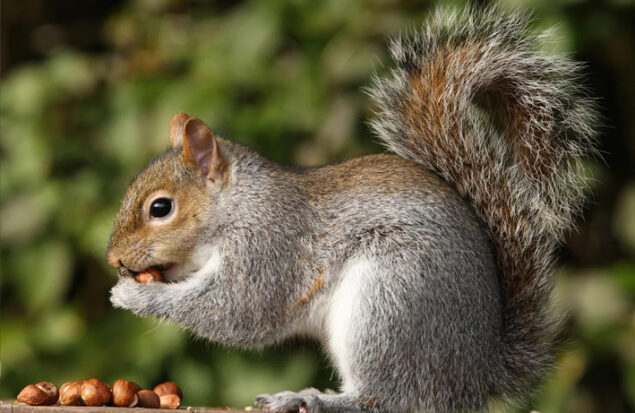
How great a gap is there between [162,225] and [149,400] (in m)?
0.32

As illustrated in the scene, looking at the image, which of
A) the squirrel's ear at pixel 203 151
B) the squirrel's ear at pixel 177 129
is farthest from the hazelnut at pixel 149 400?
the squirrel's ear at pixel 177 129

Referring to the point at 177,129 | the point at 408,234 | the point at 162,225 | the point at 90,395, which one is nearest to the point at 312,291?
the point at 408,234

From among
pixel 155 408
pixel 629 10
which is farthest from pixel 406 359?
pixel 629 10

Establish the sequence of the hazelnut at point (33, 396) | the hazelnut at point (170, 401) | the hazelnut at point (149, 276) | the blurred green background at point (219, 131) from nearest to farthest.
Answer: the hazelnut at point (33, 396) → the hazelnut at point (170, 401) → the hazelnut at point (149, 276) → the blurred green background at point (219, 131)

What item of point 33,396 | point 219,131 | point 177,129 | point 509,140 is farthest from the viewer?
point 219,131

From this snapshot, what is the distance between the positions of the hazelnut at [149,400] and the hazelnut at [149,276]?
0.22m

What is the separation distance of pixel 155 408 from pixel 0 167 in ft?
4.86

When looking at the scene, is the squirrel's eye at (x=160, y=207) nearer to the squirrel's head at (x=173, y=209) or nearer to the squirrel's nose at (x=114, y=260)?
the squirrel's head at (x=173, y=209)

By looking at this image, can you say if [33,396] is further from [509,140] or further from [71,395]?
[509,140]

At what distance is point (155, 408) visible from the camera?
1.44 meters

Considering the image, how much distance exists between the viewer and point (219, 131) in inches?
84.9

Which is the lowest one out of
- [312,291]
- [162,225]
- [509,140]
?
[312,291]

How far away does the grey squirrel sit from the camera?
4.73ft

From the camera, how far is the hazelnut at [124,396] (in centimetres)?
142
